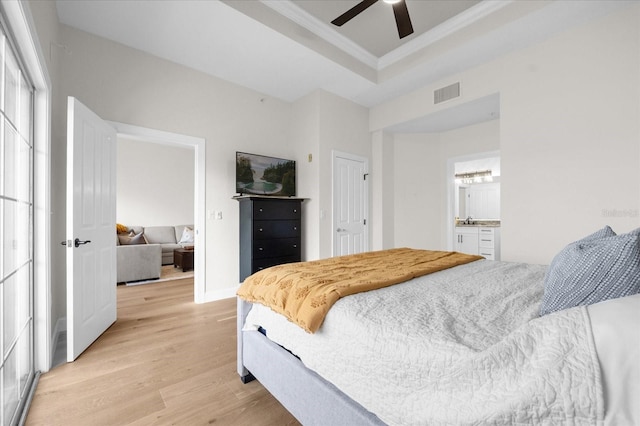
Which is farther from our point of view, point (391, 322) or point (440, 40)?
point (440, 40)

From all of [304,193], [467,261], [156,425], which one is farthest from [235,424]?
[304,193]

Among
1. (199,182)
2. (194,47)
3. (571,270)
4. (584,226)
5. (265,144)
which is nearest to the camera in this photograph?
(571,270)

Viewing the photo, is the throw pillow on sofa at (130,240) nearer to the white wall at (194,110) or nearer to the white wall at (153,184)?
the white wall at (153,184)

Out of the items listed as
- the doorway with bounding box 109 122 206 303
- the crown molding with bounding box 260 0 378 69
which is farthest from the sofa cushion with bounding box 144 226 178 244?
the crown molding with bounding box 260 0 378 69

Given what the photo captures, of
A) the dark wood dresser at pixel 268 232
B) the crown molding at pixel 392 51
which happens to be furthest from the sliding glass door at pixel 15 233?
the crown molding at pixel 392 51

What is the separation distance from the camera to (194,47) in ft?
9.86

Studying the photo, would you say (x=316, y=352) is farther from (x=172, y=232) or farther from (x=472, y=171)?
(x=472, y=171)

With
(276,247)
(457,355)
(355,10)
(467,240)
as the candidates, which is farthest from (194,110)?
(467,240)

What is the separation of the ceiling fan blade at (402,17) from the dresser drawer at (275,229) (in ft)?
8.02

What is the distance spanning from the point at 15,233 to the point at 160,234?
16.6 feet

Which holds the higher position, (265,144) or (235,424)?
(265,144)

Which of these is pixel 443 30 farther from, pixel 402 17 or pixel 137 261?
pixel 137 261

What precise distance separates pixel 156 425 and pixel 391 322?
1.36 m

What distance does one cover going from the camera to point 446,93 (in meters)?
3.65
